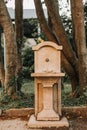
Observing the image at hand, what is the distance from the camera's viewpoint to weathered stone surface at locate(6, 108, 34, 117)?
7.70 m

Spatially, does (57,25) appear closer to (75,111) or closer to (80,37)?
(80,37)

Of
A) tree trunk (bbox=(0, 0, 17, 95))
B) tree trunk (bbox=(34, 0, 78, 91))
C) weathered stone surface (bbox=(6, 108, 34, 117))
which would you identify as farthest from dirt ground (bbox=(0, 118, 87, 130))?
tree trunk (bbox=(34, 0, 78, 91))

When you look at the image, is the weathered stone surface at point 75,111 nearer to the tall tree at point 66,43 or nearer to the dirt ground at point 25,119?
the dirt ground at point 25,119

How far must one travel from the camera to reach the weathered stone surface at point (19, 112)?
7.70 m

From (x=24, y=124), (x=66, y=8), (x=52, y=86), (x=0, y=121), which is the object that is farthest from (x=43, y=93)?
(x=66, y=8)

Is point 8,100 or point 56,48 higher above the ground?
point 56,48

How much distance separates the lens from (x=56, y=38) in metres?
9.53

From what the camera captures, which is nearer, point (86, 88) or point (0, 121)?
point (0, 121)

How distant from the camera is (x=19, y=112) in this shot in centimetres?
774

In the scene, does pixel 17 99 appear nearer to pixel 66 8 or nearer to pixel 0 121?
pixel 0 121

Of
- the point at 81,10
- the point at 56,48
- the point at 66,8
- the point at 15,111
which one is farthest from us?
the point at 66,8

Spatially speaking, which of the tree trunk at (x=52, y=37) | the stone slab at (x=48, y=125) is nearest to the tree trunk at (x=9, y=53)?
the tree trunk at (x=52, y=37)

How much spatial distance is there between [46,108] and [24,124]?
58 cm

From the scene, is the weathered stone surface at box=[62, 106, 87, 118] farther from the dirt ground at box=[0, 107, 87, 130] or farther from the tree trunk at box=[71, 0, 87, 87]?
the tree trunk at box=[71, 0, 87, 87]
